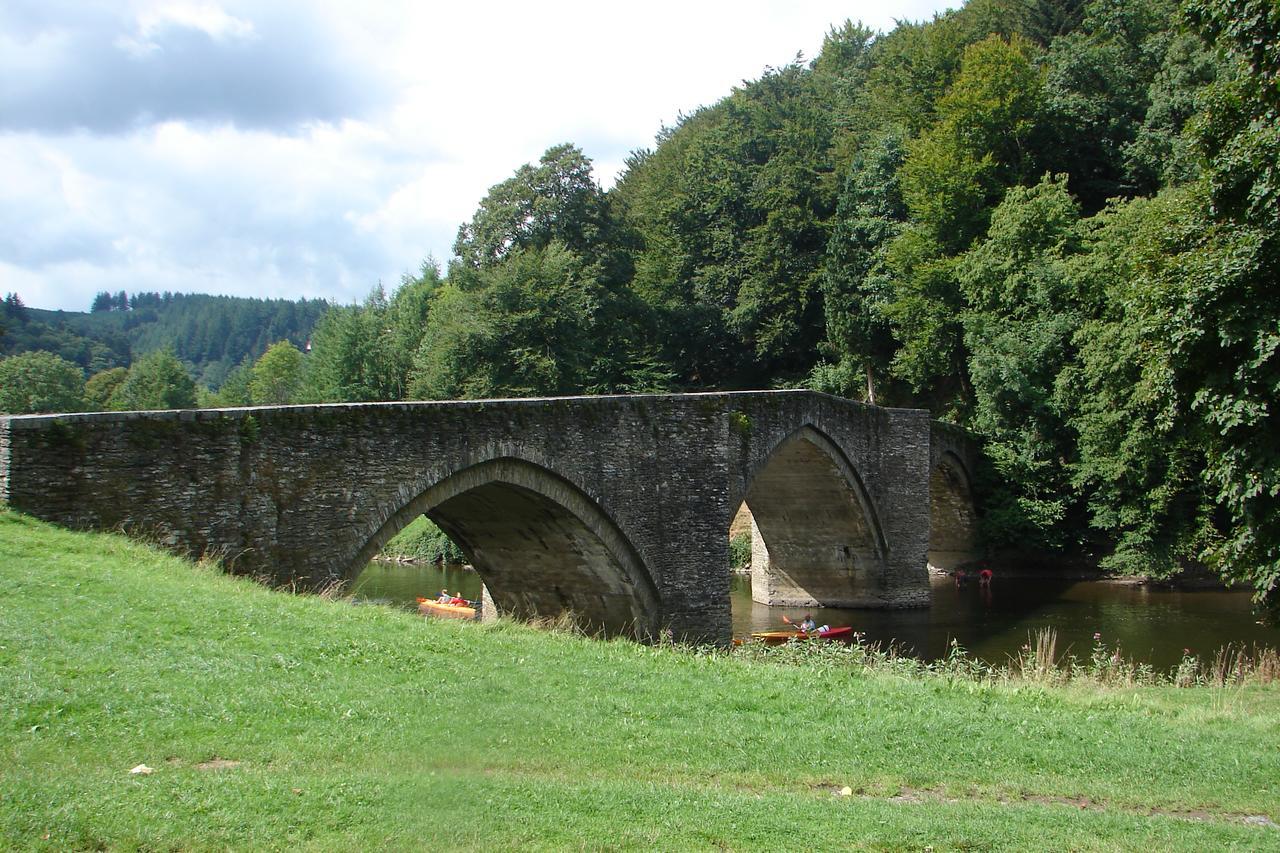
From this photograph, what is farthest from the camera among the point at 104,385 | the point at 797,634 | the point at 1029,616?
the point at 104,385

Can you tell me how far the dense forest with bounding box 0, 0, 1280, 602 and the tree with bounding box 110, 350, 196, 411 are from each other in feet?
67.6

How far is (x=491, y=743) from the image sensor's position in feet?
21.6

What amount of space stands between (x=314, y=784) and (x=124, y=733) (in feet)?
4.30

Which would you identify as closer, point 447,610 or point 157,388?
point 447,610

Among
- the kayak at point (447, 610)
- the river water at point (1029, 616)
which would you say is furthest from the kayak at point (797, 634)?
the kayak at point (447, 610)

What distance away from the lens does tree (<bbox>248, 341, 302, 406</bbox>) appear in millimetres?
81000

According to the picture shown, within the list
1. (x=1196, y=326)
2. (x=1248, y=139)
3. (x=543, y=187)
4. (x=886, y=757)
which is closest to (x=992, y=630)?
(x=1196, y=326)

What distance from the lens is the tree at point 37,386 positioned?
184 ft

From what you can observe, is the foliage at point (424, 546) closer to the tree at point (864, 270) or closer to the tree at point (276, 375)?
the tree at point (864, 270)

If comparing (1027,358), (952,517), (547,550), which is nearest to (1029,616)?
(1027,358)

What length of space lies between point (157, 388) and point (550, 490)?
2308 inches

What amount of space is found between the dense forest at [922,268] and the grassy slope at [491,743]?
1428cm

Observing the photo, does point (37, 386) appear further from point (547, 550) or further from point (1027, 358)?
point (1027, 358)

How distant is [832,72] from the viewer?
5344 cm
